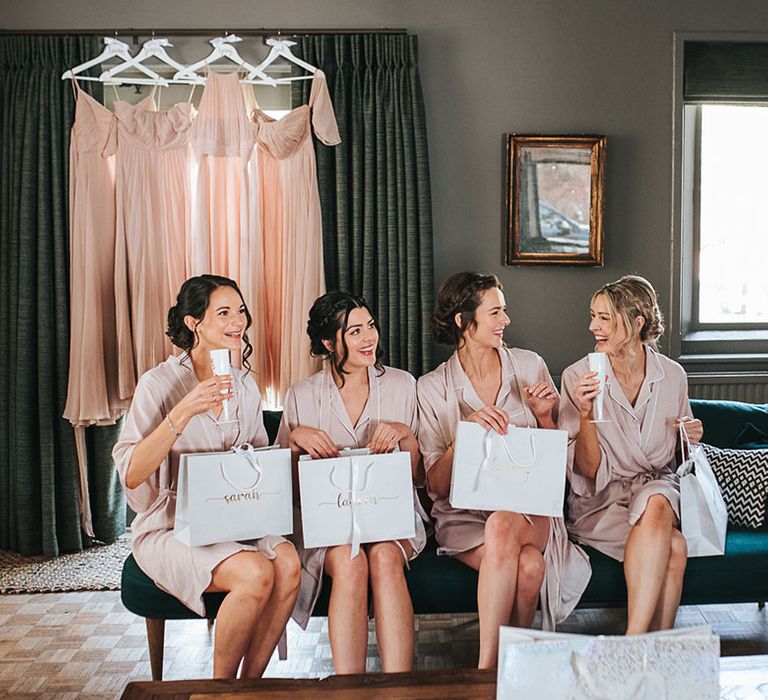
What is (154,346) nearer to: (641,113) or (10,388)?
(10,388)

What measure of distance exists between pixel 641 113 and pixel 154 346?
2.31 meters

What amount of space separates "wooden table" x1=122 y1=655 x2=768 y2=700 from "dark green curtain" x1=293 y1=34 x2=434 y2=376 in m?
1.96

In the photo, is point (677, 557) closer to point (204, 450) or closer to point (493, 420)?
point (493, 420)

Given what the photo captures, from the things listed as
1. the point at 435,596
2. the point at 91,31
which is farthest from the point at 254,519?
the point at 91,31

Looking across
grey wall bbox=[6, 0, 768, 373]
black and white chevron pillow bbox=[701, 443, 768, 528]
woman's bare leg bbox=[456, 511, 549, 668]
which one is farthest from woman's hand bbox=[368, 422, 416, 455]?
grey wall bbox=[6, 0, 768, 373]

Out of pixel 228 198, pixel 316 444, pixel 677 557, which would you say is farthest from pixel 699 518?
pixel 228 198

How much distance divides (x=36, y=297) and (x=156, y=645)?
1735 mm

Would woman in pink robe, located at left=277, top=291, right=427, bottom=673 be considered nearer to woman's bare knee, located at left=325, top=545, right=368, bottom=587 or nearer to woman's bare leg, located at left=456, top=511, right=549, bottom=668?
woman's bare knee, located at left=325, top=545, right=368, bottom=587

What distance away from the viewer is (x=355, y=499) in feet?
7.16

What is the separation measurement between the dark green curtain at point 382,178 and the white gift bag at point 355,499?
126 centimetres

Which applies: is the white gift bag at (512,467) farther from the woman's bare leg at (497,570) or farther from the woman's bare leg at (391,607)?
the woman's bare leg at (391,607)

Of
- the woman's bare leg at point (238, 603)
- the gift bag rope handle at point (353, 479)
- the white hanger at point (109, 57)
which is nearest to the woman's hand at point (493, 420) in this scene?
the gift bag rope handle at point (353, 479)

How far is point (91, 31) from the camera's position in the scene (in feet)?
11.2

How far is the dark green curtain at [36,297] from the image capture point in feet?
11.1
